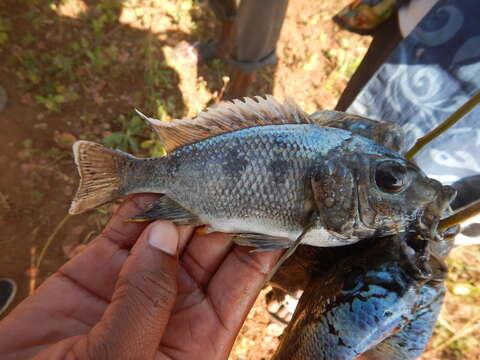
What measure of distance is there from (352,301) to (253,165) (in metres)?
0.83

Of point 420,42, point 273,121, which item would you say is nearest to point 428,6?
point 420,42

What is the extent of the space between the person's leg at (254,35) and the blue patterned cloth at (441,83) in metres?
1.59

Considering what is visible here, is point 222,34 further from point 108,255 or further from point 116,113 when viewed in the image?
point 108,255

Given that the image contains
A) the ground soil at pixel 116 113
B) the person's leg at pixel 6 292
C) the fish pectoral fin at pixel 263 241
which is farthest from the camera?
the ground soil at pixel 116 113

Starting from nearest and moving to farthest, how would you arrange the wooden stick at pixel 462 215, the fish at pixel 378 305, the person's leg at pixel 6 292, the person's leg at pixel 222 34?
the wooden stick at pixel 462 215
the fish at pixel 378 305
the person's leg at pixel 6 292
the person's leg at pixel 222 34

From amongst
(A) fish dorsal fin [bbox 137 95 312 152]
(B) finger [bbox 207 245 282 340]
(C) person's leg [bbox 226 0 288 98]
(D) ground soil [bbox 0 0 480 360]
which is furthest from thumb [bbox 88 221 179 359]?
(C) person's leg [bbox 226 0 288 98]

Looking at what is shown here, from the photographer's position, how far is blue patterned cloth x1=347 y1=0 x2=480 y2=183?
2004 mm

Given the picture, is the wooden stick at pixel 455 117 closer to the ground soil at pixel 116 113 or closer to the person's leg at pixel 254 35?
the person's leg at pixel 254 35

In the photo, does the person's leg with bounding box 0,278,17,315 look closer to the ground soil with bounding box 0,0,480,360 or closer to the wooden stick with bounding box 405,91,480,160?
the ground soil with bounding box 0,0,480,360

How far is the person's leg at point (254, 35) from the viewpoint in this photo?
337 centimetres

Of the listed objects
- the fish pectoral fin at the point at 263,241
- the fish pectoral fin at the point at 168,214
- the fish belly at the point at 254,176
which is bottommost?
the fish pectoral fin at the point at 168,214

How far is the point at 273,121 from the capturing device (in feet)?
5.95

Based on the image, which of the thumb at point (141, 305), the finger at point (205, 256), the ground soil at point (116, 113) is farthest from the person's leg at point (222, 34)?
the thumb at point (141, 305)

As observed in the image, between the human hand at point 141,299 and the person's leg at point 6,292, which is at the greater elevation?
the human hand at point 141,299
